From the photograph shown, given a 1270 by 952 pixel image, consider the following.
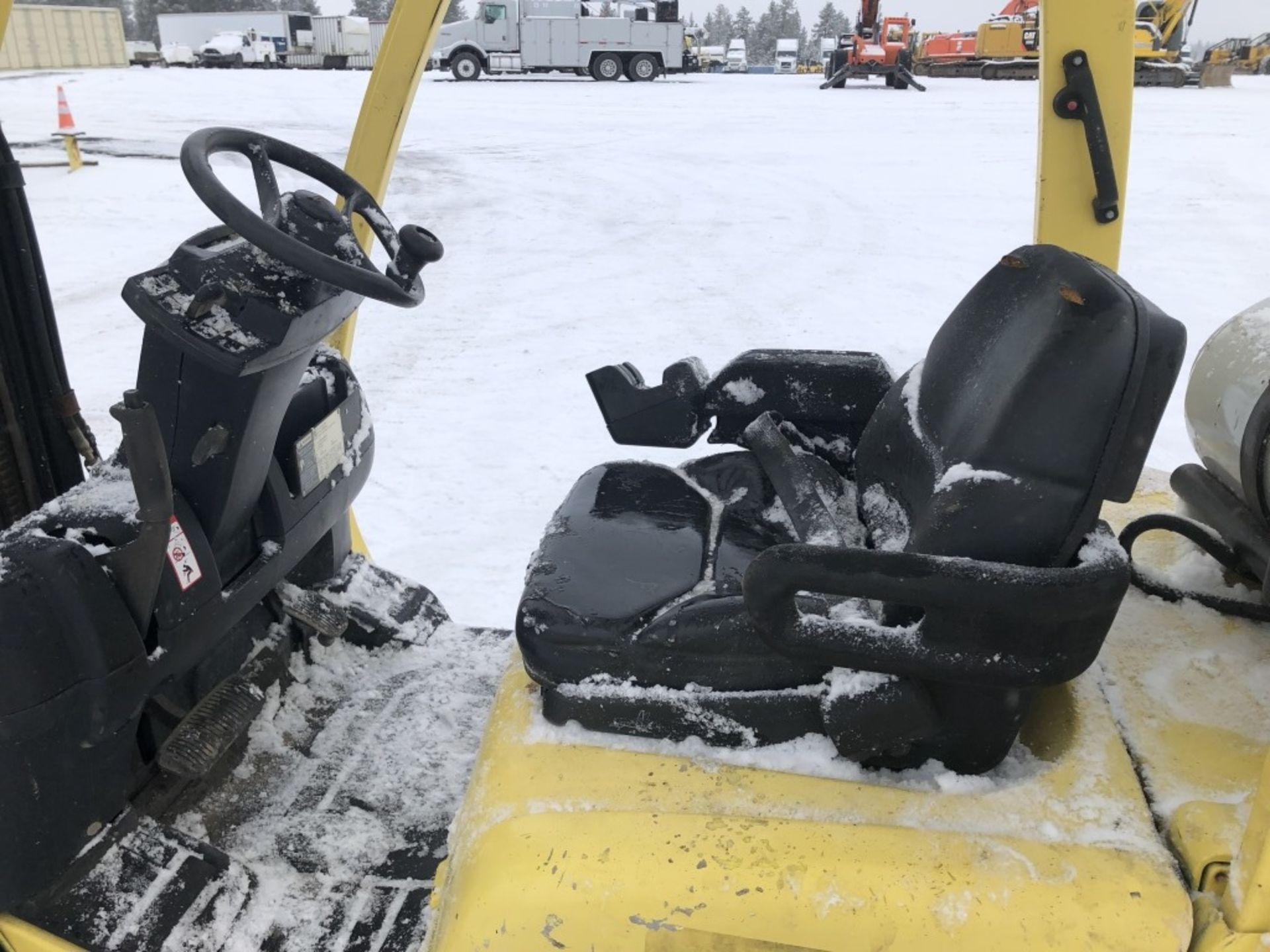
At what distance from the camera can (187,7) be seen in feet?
139

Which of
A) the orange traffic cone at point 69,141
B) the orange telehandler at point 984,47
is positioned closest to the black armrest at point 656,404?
the orange traffic cone at point 69,141

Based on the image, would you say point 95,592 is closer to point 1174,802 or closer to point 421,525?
point 1174,802

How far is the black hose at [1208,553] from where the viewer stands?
1574mm

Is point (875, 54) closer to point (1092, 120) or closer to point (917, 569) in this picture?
point (1092, 120)

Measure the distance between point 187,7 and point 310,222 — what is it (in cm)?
4898

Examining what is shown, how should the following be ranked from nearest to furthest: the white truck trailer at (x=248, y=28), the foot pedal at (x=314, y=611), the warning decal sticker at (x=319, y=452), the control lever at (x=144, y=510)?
1. the control lever at (x=144, y=510)
2. the warning decal sticker at (x=319, y=452)
3. the foot pedal at (x=314, y=611)
4. the white truck trailer at (x=248, y=28)

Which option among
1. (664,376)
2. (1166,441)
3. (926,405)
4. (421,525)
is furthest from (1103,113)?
(1166,441)

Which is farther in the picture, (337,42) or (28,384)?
(337,42)

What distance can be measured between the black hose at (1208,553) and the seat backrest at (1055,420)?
0.43 m

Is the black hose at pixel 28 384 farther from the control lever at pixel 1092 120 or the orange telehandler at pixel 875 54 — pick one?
the orange telehandler at pixel 875 54

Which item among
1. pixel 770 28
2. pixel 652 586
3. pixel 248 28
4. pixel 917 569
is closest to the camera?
pixel 917 569

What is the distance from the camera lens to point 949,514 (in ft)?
4.06

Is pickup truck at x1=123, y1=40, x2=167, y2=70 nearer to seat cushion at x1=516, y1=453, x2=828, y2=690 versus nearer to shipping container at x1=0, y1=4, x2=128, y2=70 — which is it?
shipping container at x1=0, y1=4, x2=128, y2=70

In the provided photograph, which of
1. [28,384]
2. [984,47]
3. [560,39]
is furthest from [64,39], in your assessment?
[28,384]
